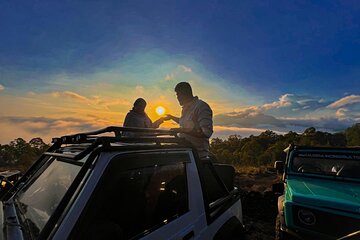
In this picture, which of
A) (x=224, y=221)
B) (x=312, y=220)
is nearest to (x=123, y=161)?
(x=224, y=221)

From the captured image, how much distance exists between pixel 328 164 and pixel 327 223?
1.69 meters

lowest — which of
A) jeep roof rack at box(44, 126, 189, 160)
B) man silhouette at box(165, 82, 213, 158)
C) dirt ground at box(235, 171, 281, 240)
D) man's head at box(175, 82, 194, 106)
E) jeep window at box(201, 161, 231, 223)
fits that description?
dirt ground at box(235, 171, 281, 240)

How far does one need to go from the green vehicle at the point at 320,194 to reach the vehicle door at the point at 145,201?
198 centimetres

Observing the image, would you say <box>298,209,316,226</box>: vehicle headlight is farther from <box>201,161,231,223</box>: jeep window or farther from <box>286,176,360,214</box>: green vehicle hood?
<box>201,161,231,223</box>: jeep window

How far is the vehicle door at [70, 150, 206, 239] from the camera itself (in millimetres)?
1701

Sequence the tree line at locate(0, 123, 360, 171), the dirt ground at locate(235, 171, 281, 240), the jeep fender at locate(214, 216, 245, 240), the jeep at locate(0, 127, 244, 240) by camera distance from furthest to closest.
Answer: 1. the tree line at locate(0, 123, 360, 171)
2. the dirt ground at locate(235, 171, 281, 240)
3. the jeep fender at locate(214, 216, 245, 240)
4. the jeep at locate(0, 127, 244, 240)

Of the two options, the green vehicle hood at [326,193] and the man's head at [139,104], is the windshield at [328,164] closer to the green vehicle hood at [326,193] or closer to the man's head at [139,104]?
the green vehicle hood at [326,193]

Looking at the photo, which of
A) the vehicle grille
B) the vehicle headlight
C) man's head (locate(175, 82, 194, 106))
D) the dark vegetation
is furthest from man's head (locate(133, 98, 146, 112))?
the dark vegetation

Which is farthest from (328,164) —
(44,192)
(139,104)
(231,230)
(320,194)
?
(44,192)

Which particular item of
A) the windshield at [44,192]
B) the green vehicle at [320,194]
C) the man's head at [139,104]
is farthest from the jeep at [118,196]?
the man's head at [139,104]

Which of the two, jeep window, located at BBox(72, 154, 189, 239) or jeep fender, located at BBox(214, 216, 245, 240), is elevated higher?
jeep window, located at BBox(72, 154, 189, 239)

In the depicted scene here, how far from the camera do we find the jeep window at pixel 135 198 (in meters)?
1.68

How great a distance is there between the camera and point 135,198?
209 cm

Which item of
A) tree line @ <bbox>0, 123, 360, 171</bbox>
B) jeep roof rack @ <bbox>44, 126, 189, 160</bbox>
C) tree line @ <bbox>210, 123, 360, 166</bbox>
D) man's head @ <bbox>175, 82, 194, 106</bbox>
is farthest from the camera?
tree line @ <bbox>210, 123, 360, 166</bbox>
